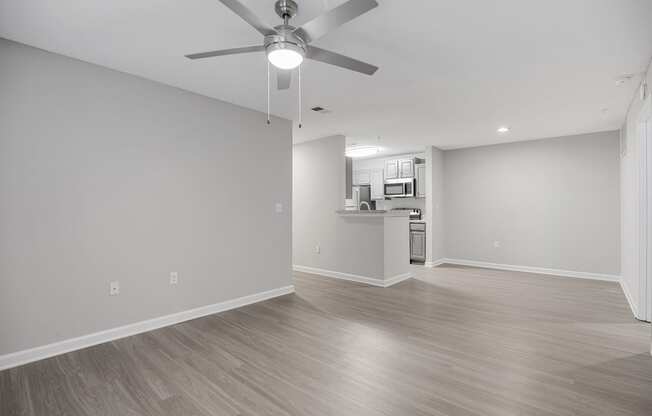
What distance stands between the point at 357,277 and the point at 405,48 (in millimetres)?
3535

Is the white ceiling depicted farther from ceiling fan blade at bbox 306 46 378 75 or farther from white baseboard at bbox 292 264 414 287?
white baseboard at bbox 292 264 414 287

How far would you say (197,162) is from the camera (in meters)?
3.54

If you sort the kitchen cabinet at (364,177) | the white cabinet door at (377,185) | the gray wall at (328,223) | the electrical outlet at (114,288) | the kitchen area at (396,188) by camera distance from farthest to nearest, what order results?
1. the kitchen cabinet at (364,177)
2. the white cabinet door at (377,185)
3. the kitchen area at (396,188)
4. the gray wall at (328,223)
5. the electrical outlet at (114,288)

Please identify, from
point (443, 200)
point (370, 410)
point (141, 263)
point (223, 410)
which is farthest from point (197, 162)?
point (443, 200)

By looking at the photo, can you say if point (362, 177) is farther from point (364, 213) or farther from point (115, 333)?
point (115, 333)

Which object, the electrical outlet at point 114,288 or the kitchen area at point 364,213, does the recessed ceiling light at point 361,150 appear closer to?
the kitchen area at point 364,213

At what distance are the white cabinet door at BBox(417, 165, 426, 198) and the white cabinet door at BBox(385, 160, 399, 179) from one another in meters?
0.53

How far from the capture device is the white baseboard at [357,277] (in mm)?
4910

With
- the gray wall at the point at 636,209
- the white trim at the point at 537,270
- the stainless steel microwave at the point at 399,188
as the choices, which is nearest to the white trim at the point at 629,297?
the gray wall at the point at 636,209

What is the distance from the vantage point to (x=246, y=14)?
63.9 inches

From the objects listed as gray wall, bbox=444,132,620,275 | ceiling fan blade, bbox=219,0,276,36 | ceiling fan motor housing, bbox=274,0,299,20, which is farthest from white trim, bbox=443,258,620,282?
ceiling fan blade, bbox=219,0,276,36

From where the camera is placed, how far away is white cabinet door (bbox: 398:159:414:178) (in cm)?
705

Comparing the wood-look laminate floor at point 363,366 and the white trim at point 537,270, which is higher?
the white trim at point 537,270

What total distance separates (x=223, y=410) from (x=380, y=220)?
3500 millimetres
